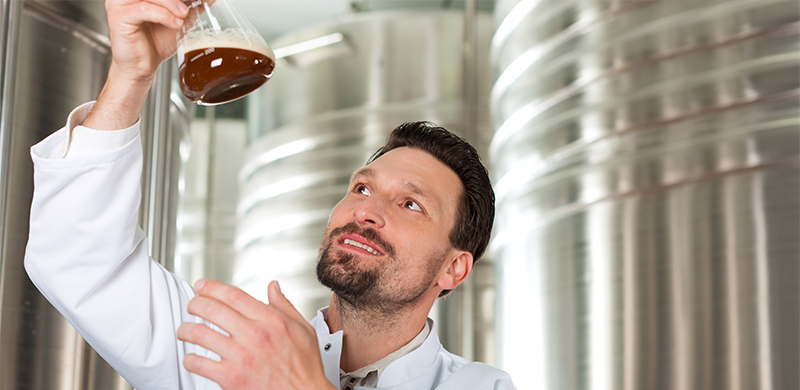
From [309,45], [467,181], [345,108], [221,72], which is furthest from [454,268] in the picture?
[309,45]

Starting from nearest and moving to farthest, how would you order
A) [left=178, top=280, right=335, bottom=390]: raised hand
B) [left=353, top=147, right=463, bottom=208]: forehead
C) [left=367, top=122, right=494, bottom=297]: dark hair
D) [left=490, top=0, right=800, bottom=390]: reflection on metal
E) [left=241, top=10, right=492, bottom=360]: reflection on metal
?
[left=178, top=280, right=335, bottom=390]: raised hand < [left=353, top=147, right=463, bottom=208]: forehead < [left=367, top=122, right=494, bottom=297]: dark hair < [left=490, top=0, right=800, bottom=390]: reflection on metal < [left=241, top=10, right=492, bottom=360]: reflection on metal

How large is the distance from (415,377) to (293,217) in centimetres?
239

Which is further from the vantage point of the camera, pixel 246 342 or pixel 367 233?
pixel 367 233

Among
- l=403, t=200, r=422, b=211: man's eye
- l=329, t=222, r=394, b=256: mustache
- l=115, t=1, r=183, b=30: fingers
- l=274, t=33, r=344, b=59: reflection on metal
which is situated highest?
l=274, t=33, r=344, b=59: reflection on metal

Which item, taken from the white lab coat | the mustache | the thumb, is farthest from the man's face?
the thumb

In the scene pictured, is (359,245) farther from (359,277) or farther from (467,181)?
(467,181)

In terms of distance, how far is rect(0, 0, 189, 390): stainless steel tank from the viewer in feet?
4.87

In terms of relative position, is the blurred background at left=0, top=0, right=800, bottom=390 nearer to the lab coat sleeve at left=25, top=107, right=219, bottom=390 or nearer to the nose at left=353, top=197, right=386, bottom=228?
the lab coat sleeve at left=25, top=107, right=219, bottom=390

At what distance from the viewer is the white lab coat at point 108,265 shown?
1165mm

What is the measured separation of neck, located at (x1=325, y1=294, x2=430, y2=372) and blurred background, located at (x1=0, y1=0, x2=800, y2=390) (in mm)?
542

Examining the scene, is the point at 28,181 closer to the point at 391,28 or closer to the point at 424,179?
the point at 424,179

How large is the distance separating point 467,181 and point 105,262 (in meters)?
0.97

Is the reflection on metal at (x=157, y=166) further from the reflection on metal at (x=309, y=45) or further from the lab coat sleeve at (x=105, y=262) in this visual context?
the reflection on metal at (x=309, y=45)

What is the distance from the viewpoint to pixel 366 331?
1650 mm
